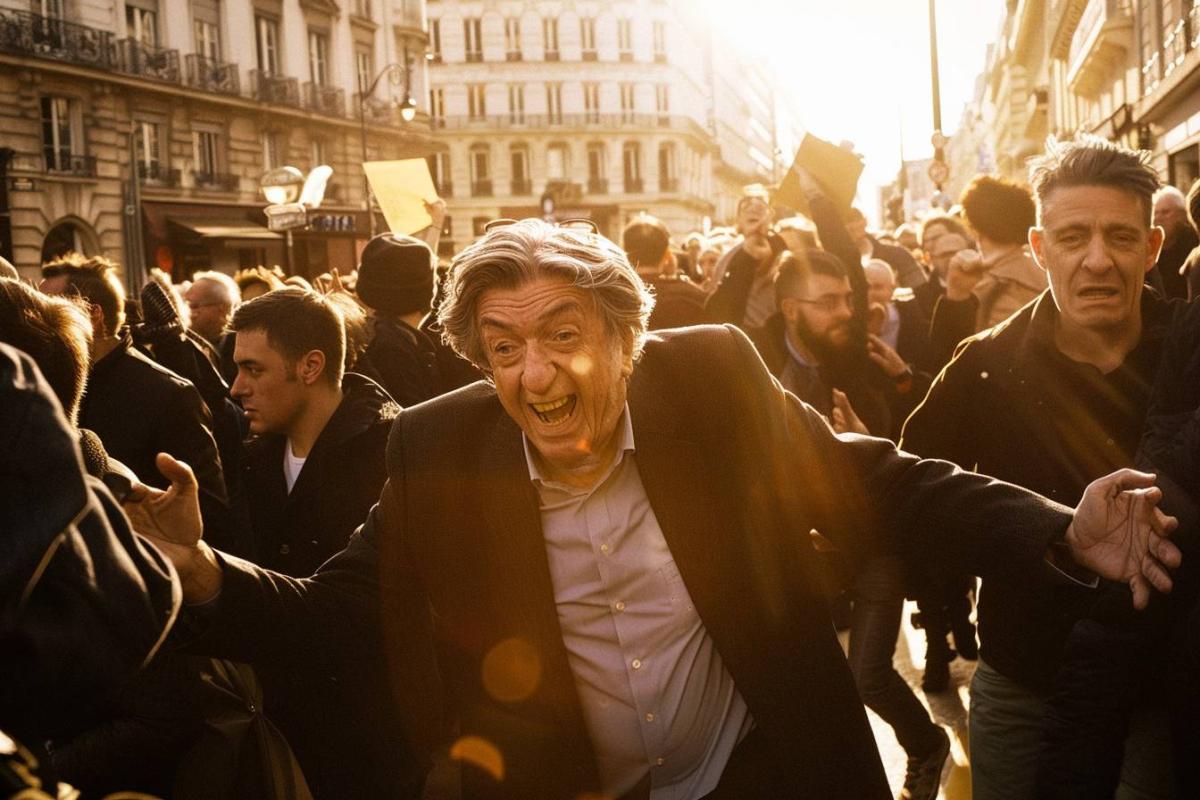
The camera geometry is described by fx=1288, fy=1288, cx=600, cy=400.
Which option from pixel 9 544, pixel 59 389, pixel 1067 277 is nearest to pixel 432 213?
pixel 1067 277

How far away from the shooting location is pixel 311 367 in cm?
430

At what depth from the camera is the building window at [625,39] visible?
7169 cm

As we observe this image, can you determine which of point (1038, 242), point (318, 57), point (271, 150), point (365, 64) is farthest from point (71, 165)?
point (1038, 242)

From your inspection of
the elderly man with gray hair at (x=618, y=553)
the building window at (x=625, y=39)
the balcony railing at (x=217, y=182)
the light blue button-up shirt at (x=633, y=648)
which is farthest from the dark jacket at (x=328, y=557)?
the building window at (x=625, y=39)

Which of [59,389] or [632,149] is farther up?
[632,149]

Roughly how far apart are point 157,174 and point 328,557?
108ft

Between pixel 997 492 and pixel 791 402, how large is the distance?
0.46m

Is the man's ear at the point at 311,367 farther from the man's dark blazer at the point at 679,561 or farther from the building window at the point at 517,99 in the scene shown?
the building window at the point at 517,99

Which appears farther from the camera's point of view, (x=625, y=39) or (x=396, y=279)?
(x=625, y=39)

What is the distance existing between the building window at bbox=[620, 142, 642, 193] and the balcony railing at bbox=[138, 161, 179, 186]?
39343 mm

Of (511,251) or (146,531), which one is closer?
(146,531)

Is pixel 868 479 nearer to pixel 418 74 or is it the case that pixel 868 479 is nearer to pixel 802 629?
pixel 802 629

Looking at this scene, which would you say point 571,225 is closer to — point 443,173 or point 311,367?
point 311,367

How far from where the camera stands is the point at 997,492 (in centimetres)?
257
